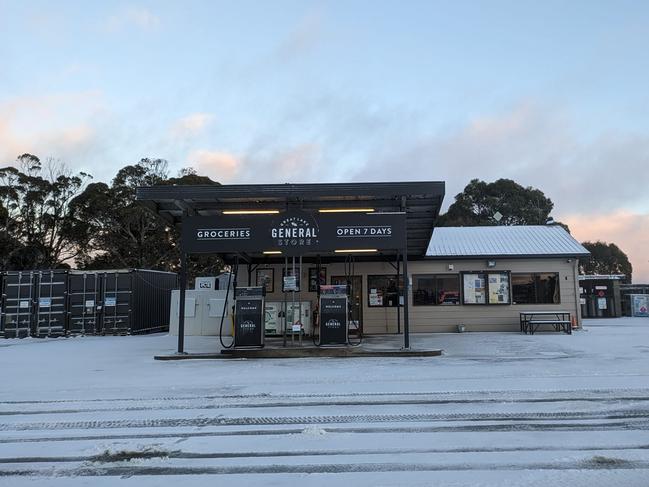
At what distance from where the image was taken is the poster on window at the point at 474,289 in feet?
65.5

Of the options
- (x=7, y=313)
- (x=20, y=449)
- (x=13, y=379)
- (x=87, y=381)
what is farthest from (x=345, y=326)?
(x=7, y=313)

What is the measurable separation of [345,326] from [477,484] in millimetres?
9497

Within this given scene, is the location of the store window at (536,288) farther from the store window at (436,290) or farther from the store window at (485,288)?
the store window at (436,290)

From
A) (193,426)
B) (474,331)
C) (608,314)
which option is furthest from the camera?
(608,314)

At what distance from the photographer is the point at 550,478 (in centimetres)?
426

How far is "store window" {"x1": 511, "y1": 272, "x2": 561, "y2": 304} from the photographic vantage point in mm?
20031

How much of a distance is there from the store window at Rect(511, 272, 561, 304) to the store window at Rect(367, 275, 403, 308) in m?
4.37

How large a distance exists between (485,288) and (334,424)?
15.1m

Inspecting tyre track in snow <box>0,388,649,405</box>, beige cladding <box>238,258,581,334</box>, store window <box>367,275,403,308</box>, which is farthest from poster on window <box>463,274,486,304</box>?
tyre track in snow <box>0,388,649,405</box>

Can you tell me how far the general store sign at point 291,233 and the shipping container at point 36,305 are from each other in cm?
1035

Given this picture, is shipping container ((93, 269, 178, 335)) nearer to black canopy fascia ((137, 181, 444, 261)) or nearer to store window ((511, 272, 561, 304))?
black canopy fascia ((137, 181, 444, 261))

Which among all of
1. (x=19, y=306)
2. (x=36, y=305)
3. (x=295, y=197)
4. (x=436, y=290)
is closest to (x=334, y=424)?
(x=295, y=197)

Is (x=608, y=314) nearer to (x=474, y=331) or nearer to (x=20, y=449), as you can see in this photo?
(x=474, y=331)

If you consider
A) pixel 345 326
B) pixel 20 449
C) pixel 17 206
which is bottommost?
pixel 20 449
